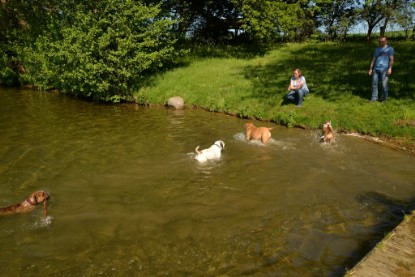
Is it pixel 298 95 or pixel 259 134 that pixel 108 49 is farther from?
pixel 259 134

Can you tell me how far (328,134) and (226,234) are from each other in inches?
241

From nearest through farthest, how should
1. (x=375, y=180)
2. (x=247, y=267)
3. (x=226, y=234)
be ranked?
(x=247, y=267)
(x=226, y=234)
(x=375, y=180)

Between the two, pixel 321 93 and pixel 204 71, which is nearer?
pixel 321 93

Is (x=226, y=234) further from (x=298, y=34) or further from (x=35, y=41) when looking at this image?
(x=298, y=34)

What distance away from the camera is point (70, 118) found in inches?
604

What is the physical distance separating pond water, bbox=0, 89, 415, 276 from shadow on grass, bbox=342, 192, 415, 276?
0.03 meters

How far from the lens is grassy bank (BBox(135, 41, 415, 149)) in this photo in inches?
507

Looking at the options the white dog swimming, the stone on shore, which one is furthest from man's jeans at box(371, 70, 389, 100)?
the stone on shore

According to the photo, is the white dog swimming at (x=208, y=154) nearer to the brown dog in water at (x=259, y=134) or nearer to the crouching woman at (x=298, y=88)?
the brown dog in water at (x=259, y=134)

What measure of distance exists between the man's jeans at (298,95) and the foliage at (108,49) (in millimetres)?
7625

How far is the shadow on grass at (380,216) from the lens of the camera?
5.70 m

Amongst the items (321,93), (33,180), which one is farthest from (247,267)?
(321,93)

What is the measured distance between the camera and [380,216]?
6.84 meters

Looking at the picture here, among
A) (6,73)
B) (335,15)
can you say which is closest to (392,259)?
(6,73)
